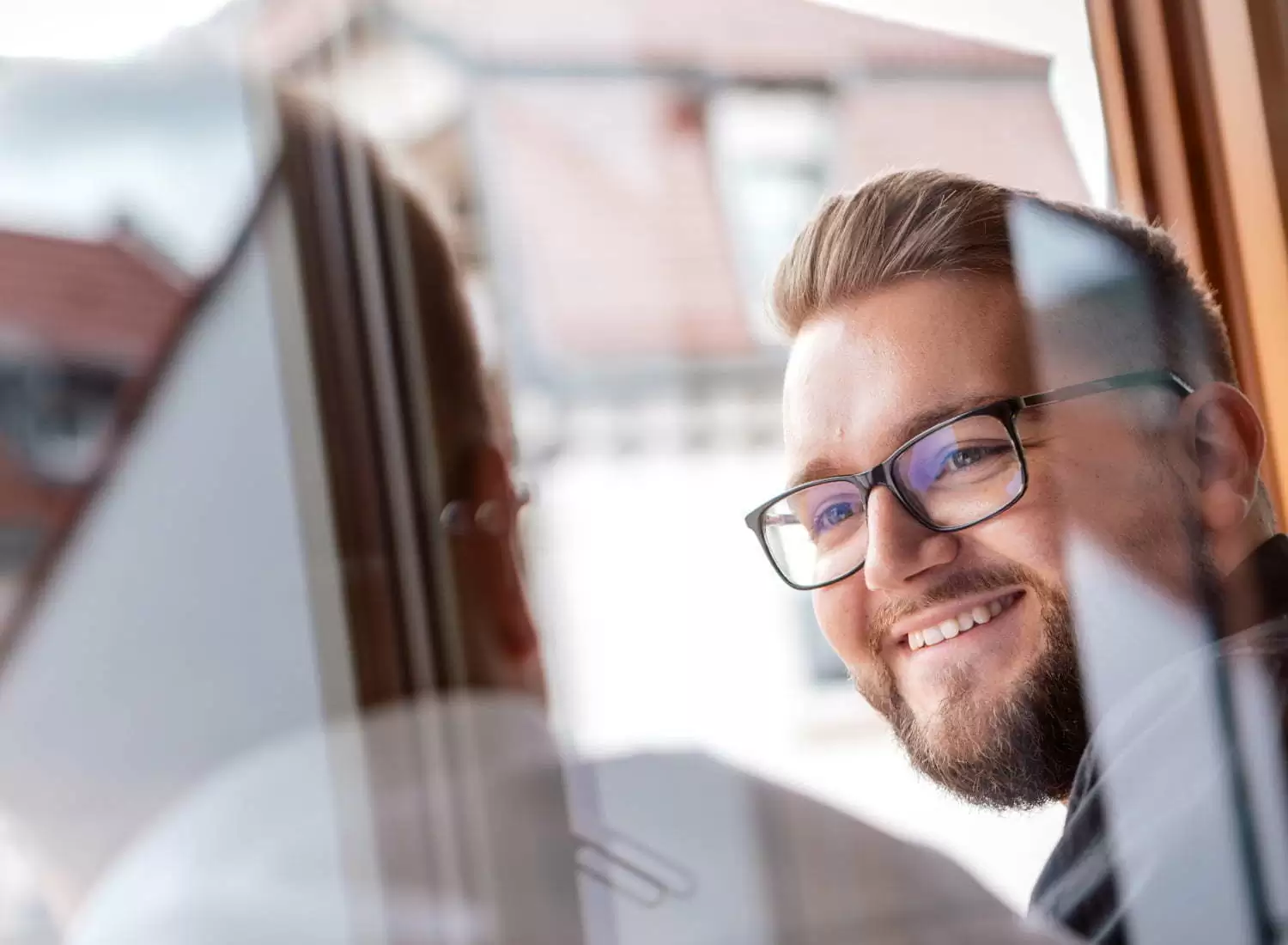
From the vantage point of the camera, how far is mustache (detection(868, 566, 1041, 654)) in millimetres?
822

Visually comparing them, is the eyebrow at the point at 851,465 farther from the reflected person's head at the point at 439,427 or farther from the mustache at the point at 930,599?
the reflected person's head at the point at 439,427

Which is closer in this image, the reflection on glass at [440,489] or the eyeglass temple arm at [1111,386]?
the reflection on glass at [440,489]

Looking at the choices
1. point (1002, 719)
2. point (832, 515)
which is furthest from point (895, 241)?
point (1002, 719)

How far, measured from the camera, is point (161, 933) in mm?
649

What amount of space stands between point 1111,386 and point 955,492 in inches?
6.3

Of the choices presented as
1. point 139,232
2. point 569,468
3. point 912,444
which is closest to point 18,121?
point 139,232

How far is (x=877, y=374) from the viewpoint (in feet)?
2.72

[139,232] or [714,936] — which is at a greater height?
[139,232]

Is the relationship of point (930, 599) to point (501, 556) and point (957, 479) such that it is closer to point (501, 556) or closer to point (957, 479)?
point (957, 479)

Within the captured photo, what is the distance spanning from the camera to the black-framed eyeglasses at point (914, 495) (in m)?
0.80

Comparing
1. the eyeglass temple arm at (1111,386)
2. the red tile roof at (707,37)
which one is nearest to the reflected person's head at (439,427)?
the red tile roof at (707,37)

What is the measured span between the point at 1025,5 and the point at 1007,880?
650 mm

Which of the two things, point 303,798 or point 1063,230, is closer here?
point 303,798

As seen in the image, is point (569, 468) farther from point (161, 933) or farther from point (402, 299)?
point (161, 933)
